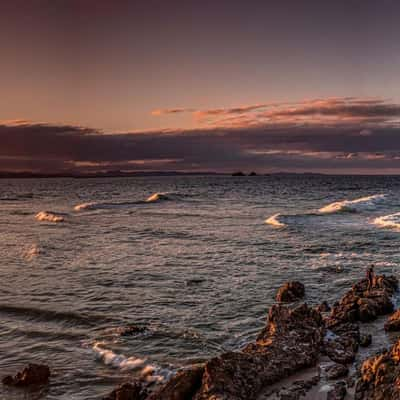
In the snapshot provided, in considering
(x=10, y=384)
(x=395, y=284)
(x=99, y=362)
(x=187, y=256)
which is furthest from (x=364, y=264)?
(x=10, y=384)

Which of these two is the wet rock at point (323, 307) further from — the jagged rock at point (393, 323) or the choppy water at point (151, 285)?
the jagged rock at point (393, 323)

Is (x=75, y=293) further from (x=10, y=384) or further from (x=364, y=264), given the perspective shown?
(x=364, y=264)

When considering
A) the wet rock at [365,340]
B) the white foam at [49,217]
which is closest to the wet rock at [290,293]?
the wet rock at [365,340]

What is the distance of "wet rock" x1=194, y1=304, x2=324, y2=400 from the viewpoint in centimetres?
721

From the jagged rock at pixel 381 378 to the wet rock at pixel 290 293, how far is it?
718 cm

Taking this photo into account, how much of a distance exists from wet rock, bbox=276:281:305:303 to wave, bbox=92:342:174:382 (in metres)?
5.55

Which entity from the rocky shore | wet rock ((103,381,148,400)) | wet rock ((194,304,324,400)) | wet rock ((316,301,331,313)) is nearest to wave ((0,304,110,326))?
the rocky shore

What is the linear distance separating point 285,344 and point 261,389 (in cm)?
143

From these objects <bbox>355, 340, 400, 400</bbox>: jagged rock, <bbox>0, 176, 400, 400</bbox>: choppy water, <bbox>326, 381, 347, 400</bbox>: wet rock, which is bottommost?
<bbox>0, 176, 400, 400</bbox>: choppy water

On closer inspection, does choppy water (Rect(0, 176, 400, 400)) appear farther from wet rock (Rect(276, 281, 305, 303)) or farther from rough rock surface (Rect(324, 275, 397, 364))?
rough rock surface (Rect(324, 275, 397, 364))

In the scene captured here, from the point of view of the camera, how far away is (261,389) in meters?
7.71

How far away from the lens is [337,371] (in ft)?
26.9

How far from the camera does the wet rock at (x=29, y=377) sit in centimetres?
909

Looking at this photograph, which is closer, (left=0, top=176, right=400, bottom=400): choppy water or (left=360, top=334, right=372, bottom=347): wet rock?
(left=360, top=334, right=372, bottom=347): wet rock
